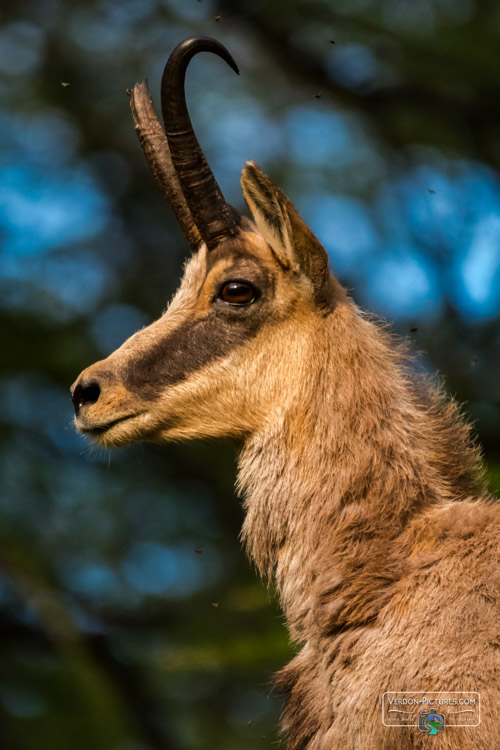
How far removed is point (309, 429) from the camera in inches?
213

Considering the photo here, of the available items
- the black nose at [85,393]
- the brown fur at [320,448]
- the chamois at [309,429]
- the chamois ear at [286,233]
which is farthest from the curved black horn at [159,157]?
the black nose at [85,393]

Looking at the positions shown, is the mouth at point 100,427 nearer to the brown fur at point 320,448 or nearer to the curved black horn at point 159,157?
the brown fur at point 320,448

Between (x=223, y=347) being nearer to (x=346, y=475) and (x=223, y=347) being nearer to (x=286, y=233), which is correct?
(x=286, y=233)

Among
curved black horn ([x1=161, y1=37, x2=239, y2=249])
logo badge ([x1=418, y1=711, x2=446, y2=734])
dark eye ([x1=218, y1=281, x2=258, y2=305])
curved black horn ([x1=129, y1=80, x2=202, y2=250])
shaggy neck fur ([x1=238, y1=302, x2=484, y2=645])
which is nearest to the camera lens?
logo badge ([x1=418, y1=711, x2=446, y2=734])

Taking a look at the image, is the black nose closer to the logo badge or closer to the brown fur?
the brown fur

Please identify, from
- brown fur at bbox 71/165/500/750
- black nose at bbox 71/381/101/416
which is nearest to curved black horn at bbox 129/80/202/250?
brown fur at bbox 71/165/500/750

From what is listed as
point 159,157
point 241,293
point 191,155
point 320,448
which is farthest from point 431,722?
point 159,157

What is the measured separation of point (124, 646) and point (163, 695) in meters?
1.10

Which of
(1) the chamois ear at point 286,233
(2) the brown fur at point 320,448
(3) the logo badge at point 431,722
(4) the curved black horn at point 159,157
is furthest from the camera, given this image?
(4) the curved black horn at point 159,157

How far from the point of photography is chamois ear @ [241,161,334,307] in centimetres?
538

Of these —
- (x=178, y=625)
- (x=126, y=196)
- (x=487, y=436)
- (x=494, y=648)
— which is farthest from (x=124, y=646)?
(x=494, y=648)

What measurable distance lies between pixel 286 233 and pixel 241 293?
514 millimetres

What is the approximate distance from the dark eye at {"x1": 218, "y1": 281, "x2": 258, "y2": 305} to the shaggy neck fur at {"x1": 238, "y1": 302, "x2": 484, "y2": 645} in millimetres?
504

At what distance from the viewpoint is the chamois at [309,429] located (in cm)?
477
